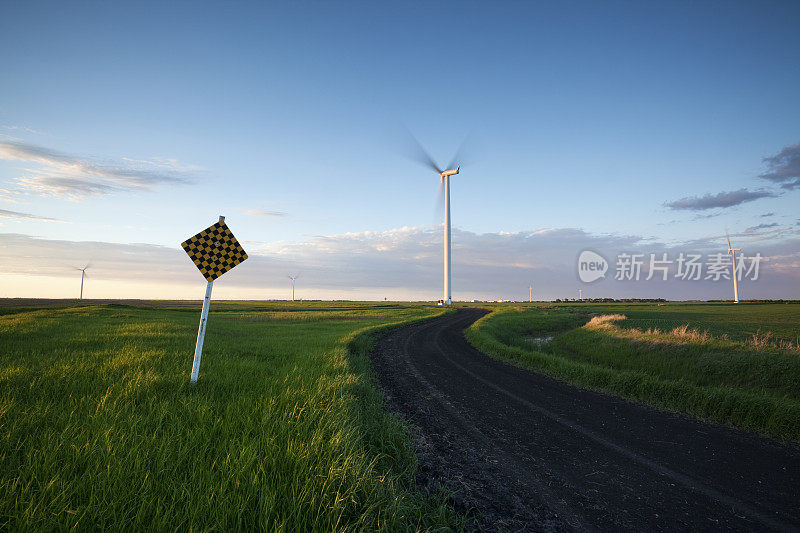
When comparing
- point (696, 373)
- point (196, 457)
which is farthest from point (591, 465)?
point (696, 373)

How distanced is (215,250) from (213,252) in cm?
7

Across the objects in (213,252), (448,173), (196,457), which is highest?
(448,173)

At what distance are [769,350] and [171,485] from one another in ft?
65.9

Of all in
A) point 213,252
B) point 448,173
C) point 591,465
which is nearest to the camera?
point 591,465

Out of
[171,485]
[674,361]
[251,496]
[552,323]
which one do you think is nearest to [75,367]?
[171,485]

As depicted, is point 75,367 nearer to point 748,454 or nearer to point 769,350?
point 748,454

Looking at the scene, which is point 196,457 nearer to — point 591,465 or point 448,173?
point 591,465

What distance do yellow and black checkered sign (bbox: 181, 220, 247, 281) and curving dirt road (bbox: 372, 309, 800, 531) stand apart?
19.7 ft

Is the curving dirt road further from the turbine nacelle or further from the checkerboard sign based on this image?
the turbine nacelle

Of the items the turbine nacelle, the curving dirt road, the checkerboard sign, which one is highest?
the turbine nacelle

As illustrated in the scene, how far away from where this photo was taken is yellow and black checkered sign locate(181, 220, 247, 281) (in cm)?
823

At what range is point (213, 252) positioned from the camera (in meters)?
8.45

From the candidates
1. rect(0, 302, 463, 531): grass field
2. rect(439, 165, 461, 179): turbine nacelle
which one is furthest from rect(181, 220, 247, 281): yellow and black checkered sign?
rect(439, 165, 461, 179): turbine nacelle

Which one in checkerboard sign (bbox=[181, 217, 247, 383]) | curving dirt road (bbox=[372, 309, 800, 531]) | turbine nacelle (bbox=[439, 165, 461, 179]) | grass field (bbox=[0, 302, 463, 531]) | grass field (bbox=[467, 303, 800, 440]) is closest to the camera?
grass field (bbox=[0, 302, 463, 531])
